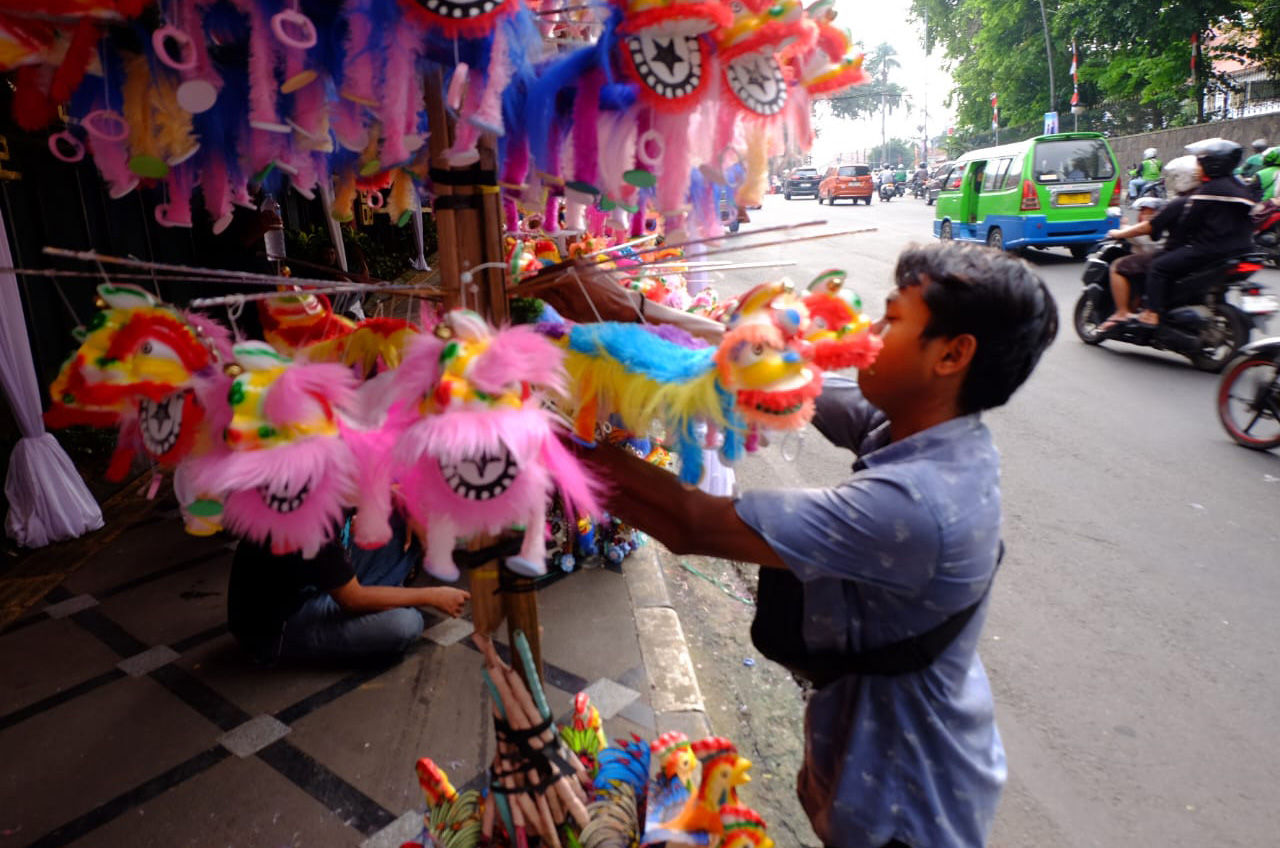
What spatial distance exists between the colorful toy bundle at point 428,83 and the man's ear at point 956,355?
1.27 ft

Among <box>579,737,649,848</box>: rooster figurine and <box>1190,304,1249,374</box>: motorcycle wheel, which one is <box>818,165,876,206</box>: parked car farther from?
<box>579,737,649,848</box>: rooster figurine

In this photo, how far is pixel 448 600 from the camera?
2666mm

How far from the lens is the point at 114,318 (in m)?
1.06

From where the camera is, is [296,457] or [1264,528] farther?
[1264,528]

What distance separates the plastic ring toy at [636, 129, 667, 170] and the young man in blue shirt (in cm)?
43

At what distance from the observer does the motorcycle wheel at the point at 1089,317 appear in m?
7.18

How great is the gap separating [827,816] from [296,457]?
101cm

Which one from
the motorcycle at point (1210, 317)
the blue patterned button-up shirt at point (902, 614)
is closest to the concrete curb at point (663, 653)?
the blue patterned button-up shirt at point (902, 614)

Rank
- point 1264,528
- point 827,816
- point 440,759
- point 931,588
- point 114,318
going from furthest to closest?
Result: point 1264,528, point 440,759, point 827,816, point 931,588, point 114,318

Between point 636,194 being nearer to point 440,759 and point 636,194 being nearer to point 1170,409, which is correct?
point 440,759

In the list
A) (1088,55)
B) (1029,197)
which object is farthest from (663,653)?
(1088,55)

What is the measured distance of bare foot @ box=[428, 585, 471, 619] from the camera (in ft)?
8.70

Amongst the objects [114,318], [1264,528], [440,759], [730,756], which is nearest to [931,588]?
[730,756]

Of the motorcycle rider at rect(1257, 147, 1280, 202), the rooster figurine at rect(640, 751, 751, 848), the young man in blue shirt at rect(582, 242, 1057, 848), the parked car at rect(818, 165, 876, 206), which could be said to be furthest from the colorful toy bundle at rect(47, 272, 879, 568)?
the parked car at rect(818, 165, 876, 206)
